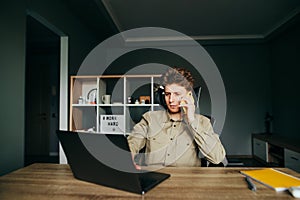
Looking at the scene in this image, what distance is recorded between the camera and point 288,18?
13.2 feet

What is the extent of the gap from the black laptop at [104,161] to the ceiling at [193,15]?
2.71m

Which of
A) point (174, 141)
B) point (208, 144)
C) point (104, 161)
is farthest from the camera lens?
point (174, 141)

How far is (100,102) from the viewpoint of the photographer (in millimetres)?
3014

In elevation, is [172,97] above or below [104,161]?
above

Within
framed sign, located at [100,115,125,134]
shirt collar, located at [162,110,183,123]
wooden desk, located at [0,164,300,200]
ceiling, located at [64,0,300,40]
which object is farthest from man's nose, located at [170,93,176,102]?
ceiling, located at [64,0,300,40]

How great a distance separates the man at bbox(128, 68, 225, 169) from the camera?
1384 mm

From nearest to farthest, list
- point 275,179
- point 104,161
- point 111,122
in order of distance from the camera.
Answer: point 104,161, point 275,179, point 111,122

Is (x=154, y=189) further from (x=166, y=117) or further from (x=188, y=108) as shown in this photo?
(x=166, y=117)

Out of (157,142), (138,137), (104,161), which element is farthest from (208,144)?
(104,161)

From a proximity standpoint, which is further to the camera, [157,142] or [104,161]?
[157,142]

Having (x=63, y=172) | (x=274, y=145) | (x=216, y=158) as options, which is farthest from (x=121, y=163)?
(x=274, y=145)

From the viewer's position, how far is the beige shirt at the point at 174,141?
1.37 metres

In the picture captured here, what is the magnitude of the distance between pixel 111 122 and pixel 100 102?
305 mm

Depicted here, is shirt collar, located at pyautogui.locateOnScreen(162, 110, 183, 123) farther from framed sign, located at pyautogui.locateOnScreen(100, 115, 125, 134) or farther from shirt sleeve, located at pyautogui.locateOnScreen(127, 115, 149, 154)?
framed sign, located at pyautogui.locateOnScreen(100, 115, 125, 134)
